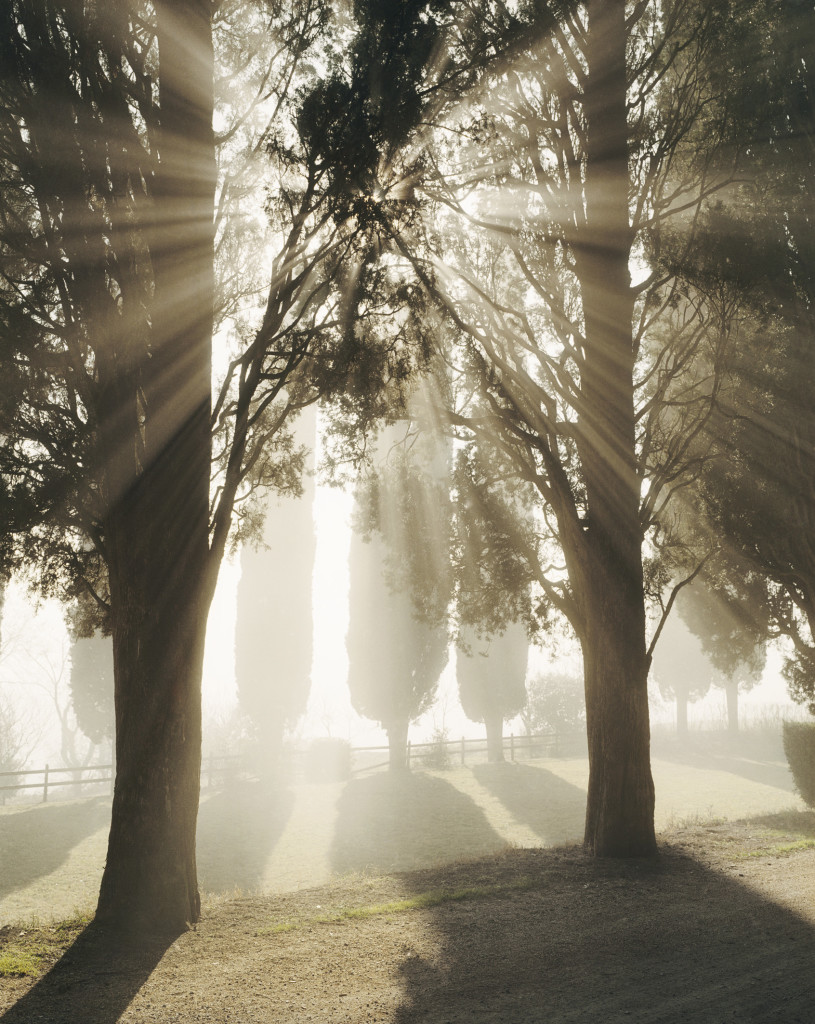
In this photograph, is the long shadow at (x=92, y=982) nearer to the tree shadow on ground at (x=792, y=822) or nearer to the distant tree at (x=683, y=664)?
the tree shadow on ground at (x=792, y=822)

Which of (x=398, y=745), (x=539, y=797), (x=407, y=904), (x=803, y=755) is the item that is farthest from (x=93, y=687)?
Answer: (x=407, y=904)

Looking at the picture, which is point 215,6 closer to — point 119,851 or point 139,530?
point 139,530

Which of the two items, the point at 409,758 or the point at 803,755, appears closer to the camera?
the point at 803,755

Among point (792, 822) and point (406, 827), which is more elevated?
point (792, 822)

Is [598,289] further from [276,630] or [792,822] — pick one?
[276,630]

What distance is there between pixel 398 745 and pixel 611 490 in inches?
946

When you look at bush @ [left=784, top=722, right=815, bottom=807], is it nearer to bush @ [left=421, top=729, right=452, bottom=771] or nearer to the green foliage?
bush @ [left=421, top=729, right=452, bottom=771]

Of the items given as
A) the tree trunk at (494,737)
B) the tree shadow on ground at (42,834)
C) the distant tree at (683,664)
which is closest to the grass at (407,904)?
the tree shadow on ground at (42,834)

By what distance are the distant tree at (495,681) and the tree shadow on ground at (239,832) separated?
1127 centimetres

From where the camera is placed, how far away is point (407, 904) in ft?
24.1

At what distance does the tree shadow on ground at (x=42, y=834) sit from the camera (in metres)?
14.8

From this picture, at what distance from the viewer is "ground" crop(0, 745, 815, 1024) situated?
4676 mm

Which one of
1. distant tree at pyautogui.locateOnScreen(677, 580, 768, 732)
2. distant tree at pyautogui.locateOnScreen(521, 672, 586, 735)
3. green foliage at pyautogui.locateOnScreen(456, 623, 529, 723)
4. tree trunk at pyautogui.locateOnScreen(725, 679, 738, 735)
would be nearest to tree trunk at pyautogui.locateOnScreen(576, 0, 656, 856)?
distant tree at pyautogui.locateOnScreen(677, 580, 768, 732)

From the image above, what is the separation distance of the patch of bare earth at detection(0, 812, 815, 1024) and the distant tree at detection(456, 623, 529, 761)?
26.5 meters
